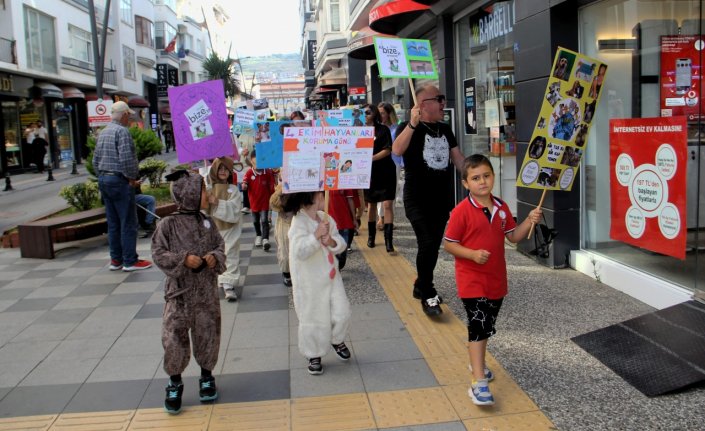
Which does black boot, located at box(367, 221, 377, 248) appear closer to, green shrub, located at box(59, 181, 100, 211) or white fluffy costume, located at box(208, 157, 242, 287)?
white fluffy costume, located at box(208, 157, 242, 287)

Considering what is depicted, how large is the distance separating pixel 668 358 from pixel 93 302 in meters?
5.34

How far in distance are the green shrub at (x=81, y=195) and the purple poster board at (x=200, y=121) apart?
21.9 ft

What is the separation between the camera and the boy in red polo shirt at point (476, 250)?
3598mm

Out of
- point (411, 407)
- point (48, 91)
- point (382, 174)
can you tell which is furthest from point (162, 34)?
point (411, 407)

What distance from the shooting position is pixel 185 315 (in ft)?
12.3

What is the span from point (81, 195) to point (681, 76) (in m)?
9.53

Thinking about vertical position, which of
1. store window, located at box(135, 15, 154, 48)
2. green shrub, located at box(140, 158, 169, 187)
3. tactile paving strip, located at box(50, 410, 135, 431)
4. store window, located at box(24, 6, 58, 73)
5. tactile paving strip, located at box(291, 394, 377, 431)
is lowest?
tactile paving strip, located at box(291, 394, 377, 431)

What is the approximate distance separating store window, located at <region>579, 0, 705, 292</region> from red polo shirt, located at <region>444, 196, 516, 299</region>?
2416mm

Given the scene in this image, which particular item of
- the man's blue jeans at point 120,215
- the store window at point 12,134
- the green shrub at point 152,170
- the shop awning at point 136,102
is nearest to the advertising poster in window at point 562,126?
the man's blue jeans at point 120,215

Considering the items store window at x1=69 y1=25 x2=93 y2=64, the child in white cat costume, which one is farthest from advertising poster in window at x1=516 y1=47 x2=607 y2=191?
store window at x1=69 y1=25 x2=93 y2=64

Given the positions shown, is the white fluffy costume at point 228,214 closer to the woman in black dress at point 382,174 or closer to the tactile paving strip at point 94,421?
the woman in black dress at point 382,174

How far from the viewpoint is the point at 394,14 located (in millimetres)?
11391

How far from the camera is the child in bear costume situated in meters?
3.71

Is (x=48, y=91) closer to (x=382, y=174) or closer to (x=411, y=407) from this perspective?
(x=382, y=174)
